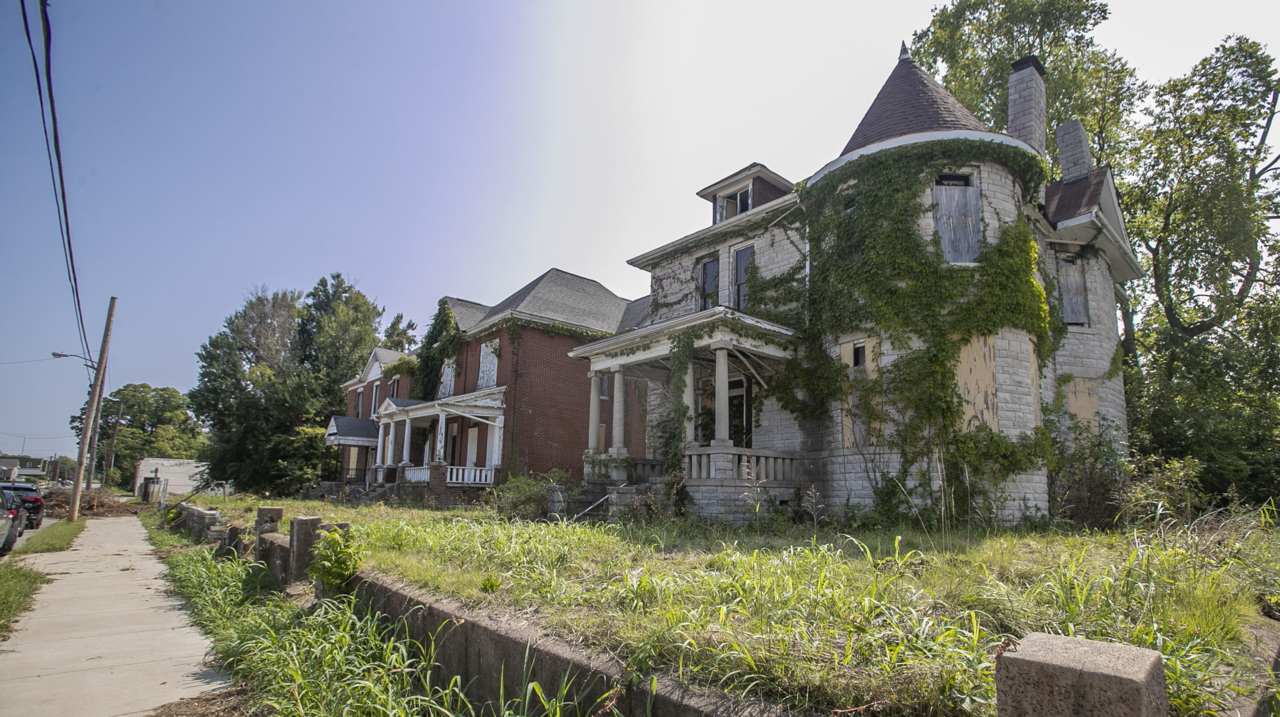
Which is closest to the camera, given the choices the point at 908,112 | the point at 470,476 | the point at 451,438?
the point at 908,112

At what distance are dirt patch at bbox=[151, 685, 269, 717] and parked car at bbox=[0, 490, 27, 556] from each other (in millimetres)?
11493

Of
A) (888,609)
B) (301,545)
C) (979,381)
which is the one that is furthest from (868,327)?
(301,545)

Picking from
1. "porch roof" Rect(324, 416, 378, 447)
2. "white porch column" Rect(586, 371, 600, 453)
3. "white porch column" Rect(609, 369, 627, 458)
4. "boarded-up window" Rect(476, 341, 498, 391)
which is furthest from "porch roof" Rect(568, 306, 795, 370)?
"porch roof" Rect(324, 416, 378, 447)

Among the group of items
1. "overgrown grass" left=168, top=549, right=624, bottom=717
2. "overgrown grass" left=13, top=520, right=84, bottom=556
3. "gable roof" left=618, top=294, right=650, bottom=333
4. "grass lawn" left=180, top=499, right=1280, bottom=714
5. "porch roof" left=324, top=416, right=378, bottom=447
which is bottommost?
"overgrown grass" left=13, top=520, right=84, bottom=556

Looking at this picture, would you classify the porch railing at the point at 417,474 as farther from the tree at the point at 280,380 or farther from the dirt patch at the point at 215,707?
the dirt patch at the point at 215,707

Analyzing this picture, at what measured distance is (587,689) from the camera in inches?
129

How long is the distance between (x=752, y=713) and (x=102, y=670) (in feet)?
20.4

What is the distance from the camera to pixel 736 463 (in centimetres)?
1329

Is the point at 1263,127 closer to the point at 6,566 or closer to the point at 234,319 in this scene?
the point at 6,566

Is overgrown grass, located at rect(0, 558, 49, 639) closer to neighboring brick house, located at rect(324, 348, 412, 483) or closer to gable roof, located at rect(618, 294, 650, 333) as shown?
gable roof, located at rect(618, 294, 650, 333)

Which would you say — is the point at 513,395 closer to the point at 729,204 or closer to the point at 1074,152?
the point at 729,204

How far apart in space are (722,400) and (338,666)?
9780mm

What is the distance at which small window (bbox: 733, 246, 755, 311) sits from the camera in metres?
16.9

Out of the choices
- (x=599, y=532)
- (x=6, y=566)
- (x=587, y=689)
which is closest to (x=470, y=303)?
(x=6, y=566)
